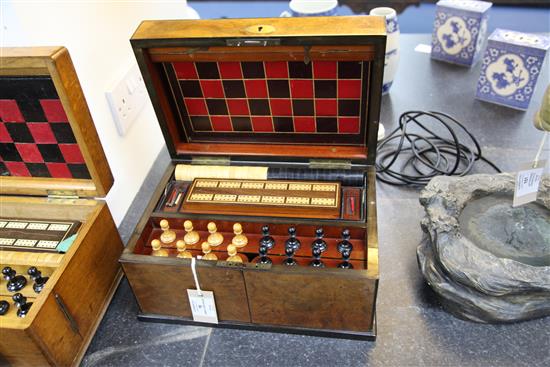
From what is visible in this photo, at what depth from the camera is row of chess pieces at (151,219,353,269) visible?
3.07 ft

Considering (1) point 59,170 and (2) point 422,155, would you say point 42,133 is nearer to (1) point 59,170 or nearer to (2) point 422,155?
(1) point 59,170

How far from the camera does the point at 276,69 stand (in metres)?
0.99

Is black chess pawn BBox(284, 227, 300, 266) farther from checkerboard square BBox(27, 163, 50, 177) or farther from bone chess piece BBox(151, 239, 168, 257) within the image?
checkerboard square BBox(27, 163, 50, 177)

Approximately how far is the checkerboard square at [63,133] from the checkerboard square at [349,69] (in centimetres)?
55

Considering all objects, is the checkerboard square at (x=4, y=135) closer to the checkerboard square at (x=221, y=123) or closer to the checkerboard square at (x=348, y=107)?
the checkerboard square at (x=221, y=123)

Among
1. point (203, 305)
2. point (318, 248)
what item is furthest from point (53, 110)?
point (318, 248)

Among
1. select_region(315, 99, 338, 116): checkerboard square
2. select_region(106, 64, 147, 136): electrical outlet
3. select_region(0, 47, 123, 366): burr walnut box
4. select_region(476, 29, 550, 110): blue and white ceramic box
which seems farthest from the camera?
select_region(476, 29, 550, 110): blue and white ceramic box

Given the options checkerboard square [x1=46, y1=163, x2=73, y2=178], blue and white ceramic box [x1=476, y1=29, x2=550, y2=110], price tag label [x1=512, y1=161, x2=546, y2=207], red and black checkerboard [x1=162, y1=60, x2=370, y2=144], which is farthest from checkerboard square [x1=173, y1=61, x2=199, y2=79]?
blue and white ceramic box [x1=476, y1=29, x2=550, y2=110]

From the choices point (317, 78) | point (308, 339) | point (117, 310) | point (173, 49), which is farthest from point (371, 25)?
point (117, 310)

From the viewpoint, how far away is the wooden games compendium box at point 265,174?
88 cm

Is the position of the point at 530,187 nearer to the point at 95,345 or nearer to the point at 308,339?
the point at 308,339

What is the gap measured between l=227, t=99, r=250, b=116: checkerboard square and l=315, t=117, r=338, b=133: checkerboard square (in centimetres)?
16

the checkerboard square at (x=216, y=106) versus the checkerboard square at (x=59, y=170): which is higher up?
the checkerboard square at (x=216, y=106)

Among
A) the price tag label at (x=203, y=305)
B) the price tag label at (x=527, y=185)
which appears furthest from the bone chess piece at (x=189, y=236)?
the price tag label at (x=527, y=185)
